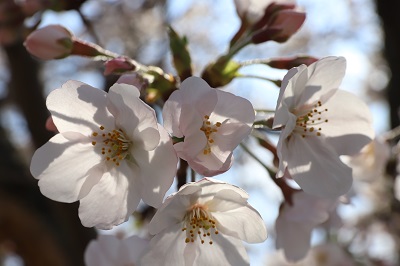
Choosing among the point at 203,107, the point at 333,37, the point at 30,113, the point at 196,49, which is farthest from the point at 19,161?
the point at 333,37

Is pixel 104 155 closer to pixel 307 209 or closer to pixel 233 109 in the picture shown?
pixel 233 109

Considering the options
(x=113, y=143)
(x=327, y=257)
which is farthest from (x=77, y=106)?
(x=327, y=257)

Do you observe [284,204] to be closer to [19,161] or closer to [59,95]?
[59,95]

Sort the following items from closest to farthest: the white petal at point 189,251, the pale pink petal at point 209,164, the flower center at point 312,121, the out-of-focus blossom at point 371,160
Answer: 1. the pale pink petal at point 209,164
2. the white petal at point 189,251
3. the flower center at point 312,121
4. the out-of-focus blossom at point 371,160

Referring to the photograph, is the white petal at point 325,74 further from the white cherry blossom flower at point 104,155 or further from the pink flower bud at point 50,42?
the pink flower bud at point 50,42

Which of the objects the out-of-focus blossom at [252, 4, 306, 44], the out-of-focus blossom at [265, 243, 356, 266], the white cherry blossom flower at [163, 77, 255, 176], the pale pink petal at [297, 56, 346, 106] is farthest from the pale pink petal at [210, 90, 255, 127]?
the out-of-focus blossom at [265, 243, 356, 266]

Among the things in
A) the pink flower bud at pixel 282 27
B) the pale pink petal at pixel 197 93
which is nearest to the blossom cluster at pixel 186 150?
the pale pink petal at pixel 197 93
